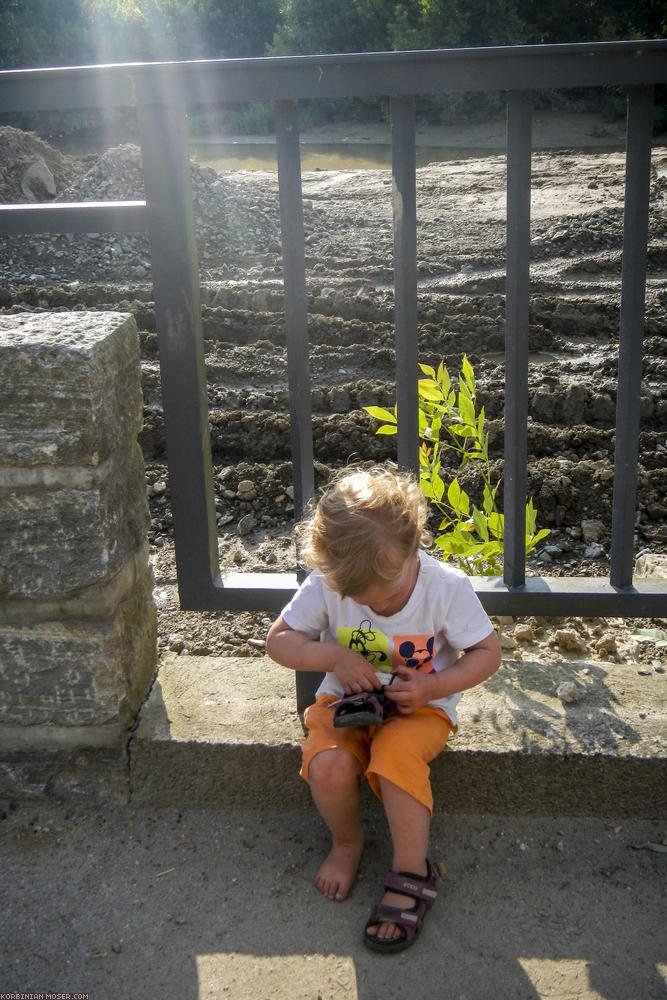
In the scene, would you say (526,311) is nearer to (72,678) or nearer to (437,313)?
(72,678)

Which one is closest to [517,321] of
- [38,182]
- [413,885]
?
[413,885]

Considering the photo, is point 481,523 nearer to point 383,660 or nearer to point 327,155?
point 383,660

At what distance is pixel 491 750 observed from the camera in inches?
82.3

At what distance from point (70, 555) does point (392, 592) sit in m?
0.65

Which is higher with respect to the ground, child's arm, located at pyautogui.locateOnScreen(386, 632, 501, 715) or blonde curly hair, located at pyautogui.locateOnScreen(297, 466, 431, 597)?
blonde curly hair, located at pyautogui.locateOnScreen(297, 466, 431, 597)

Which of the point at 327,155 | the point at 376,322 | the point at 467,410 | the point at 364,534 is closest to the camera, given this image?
the point at 364,534

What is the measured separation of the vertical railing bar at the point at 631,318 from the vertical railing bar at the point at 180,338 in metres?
0.87

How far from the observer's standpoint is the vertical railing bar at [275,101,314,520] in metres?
2.00

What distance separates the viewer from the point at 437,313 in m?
6.75

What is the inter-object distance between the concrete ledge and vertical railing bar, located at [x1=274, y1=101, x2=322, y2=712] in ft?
0.58

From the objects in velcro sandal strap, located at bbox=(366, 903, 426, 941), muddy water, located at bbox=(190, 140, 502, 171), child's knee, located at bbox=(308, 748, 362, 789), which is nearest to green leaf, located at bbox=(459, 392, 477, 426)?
child's knee, located at bbox=(308, 748, 362, 789)

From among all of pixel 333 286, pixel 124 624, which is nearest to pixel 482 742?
pixel 124 624

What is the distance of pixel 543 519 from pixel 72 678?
2.37m

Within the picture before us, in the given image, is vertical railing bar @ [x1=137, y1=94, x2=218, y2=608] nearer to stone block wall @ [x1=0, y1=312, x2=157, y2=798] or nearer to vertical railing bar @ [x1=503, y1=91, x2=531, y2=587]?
stone block wall @ [x1=0, y1=312, x2=157, y2=798]
